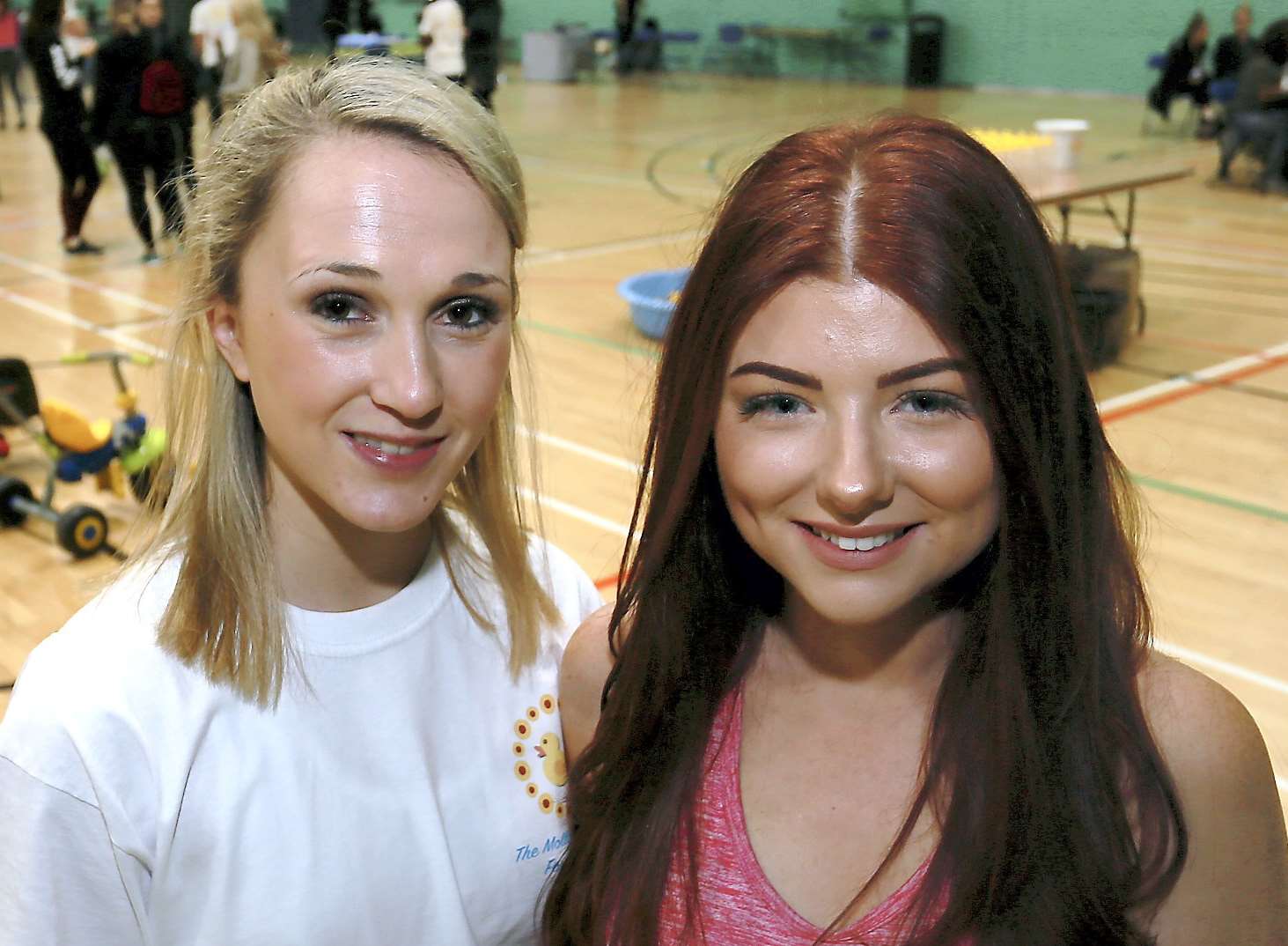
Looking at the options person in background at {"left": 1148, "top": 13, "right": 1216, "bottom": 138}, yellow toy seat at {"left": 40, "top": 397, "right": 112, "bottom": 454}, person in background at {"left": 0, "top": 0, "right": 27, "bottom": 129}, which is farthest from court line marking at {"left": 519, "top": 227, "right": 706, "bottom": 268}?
person in background at {"left": 0, "top": 0, "right": 27, "bottom": 129}

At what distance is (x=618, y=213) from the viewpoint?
1055 cm

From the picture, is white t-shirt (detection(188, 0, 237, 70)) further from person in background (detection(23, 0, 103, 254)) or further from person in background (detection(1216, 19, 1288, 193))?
person in background (detection(1216, 19, 1288, 193))

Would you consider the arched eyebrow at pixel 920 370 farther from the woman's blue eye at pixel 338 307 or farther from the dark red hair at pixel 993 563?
the woman's blue eye at pixel 338 307

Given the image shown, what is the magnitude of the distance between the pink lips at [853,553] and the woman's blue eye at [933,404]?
0.39 feet

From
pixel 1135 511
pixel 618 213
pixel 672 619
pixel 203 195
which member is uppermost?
pixel 203 195

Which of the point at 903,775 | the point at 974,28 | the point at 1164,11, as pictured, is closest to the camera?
the point at 903,775

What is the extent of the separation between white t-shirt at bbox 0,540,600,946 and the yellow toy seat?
346 centimetres

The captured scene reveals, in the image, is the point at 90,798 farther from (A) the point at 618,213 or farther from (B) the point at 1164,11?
(B) the point at 1164,11

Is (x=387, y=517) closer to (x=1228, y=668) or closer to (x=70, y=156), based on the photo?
(x=1228, y=668)

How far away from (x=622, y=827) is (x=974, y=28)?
17.6m

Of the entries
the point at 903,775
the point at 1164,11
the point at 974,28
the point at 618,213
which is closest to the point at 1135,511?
the point at 903,775

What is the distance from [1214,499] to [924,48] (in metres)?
13.8

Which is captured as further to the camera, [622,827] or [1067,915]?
[622,827]

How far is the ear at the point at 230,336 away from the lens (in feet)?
5.35
